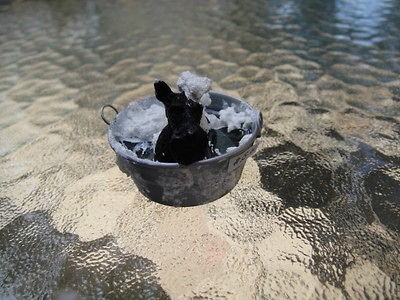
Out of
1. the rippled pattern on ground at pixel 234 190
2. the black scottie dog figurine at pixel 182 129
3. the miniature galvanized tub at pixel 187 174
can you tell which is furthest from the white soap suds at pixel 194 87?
the rippled pattern on ground at pixel 234 190

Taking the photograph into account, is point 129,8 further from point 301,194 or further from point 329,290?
point 329,290

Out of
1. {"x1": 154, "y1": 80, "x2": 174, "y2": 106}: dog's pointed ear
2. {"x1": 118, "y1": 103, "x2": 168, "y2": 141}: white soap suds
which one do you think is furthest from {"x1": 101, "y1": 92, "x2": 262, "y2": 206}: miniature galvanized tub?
{"x1": 154, "y1": 80, "x2": 174, "y2": 106}: dog's pointed ear

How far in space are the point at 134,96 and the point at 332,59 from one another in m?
1.24

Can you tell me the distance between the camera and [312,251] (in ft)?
3.42

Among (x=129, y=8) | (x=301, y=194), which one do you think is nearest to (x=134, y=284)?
(x=301, y=194)

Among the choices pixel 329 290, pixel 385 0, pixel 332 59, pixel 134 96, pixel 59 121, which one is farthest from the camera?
pixel 385 0

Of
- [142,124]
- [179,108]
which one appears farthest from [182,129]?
[142,124]

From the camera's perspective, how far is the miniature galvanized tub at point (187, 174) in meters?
0.96

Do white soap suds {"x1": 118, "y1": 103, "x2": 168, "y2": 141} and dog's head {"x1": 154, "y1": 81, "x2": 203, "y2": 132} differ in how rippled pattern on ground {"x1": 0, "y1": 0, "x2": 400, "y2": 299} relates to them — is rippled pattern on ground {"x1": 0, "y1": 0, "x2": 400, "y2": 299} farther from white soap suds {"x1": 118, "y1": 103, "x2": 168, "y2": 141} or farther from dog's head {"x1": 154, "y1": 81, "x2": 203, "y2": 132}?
dog's head {"x1": 154, "y1": 81, "x2": 203, "y2": 132}

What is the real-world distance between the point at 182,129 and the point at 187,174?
0.48 feet

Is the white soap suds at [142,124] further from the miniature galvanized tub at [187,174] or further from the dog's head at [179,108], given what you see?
the dog's head at [179,108]

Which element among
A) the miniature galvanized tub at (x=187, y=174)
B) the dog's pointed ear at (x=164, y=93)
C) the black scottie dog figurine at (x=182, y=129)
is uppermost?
the dog's pointed ear at (x=164, y=93)

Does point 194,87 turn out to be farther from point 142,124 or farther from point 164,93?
point 142,124

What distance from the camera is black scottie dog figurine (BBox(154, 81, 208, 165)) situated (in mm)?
897
